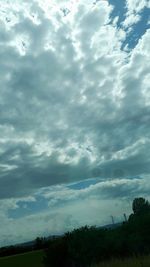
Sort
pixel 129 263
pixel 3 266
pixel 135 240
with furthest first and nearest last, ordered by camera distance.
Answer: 1. pixel 3 266
2. pixel 135 240
3. pixel 129 263

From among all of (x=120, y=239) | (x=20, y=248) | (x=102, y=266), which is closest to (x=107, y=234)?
(x=120, y=239)

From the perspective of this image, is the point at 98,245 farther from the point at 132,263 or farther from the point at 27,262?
the point at 27,262

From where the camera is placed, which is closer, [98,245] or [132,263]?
[132,263]

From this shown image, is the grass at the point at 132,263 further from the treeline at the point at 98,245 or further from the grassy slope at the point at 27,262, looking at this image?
the grassy slope at the point at 27,262

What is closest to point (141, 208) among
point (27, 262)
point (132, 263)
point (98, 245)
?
point (27, 262)

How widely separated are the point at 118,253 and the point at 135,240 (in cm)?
134

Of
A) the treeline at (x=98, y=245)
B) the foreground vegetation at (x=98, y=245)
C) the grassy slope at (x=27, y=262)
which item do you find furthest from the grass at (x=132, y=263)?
the grassy slope at (x=27, y=262)

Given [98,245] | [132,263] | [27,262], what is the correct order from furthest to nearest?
[27,262] → [98,245] → [132,263]

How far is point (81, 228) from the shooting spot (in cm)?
3244

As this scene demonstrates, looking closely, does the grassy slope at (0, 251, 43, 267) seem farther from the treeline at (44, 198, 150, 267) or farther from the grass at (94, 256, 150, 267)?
the grass at (94, 256, 150, 267)

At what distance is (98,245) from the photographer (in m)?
29.5

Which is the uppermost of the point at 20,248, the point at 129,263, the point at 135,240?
the point at 20,248

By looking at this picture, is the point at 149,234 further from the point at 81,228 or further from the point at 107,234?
the point at 81,228

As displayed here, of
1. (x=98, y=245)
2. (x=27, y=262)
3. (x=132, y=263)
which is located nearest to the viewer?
(x=132, y=263)
